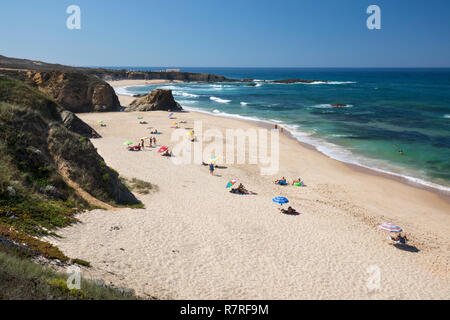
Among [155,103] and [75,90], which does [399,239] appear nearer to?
[155,103]

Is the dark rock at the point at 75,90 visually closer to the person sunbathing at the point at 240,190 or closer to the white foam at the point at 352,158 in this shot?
the white foam at the point at 352,158

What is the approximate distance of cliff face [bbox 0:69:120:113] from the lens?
128 feet

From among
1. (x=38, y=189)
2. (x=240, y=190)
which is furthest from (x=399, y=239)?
(x=38, y=189)

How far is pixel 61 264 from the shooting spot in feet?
22.3

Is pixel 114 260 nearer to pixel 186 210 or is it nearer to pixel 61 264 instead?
pixel 61 264

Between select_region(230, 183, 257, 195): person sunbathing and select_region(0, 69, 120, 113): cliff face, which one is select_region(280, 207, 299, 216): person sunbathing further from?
select_region(0, 69, 120, 113): cliff face

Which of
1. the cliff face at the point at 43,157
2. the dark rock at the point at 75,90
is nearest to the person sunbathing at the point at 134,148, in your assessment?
the cliff face at the point at 43,157

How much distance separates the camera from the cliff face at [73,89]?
3906 centimetres

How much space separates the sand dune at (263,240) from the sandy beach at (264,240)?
0.14 ft

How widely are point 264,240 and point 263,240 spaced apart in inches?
1.7

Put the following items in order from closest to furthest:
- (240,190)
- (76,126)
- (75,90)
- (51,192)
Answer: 1. (51,192)
2. (240,190)
3. (76,126)
4. (75,90)

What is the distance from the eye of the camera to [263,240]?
1141 cm

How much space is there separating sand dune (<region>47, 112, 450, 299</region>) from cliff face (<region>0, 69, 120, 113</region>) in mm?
25865
